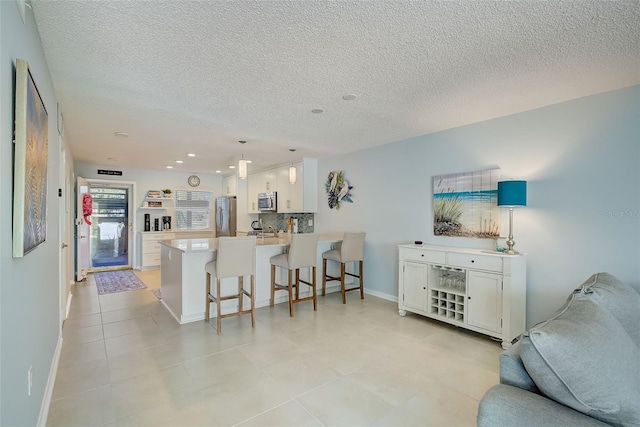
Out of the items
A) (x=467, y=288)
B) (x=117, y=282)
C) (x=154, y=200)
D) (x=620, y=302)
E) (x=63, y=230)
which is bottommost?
(x=117, y=282)

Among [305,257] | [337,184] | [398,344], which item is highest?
[337,184]

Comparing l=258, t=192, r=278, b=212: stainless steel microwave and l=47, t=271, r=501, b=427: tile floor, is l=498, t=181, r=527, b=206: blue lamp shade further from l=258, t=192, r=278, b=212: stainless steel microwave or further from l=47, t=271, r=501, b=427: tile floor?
l=258, t=192, r=278, b=212: stainless steel microwave

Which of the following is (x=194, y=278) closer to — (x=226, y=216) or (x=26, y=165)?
(x=26, y=165)

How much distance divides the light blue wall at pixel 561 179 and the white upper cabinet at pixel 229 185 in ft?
15.9

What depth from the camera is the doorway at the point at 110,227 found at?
7234 mm

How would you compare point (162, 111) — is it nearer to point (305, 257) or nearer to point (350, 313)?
point (305, 257)

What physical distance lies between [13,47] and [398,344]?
134 inches

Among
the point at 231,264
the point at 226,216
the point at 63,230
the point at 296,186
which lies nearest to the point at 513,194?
the point at 231,264

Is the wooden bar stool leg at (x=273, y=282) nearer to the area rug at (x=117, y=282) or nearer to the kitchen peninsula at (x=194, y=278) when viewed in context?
the kitchen peninsula at (x=194, y=278)

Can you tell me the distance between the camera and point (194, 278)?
3.78 m

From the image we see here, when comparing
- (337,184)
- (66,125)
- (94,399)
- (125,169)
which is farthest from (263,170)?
(94,399)

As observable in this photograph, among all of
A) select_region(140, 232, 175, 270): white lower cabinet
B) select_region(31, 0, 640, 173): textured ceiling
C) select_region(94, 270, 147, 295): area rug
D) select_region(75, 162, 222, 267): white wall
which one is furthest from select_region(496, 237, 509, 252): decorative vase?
select_region(75, 162, 222, 267): white wall

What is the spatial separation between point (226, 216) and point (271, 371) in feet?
19.5

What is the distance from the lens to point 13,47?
133cm
